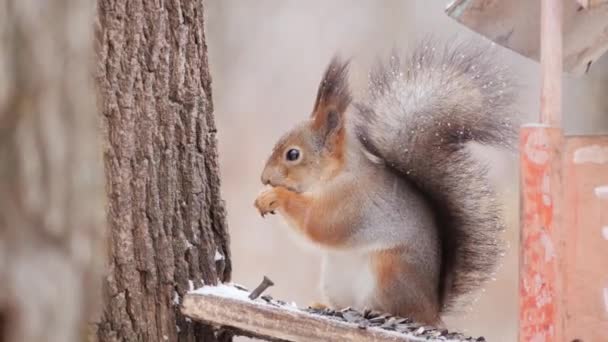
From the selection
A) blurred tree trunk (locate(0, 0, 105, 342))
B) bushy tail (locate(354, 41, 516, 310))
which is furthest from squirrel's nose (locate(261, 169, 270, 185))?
blurred tree trunk (locate(0, 0, 105, 342))

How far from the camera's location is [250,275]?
2.99 m

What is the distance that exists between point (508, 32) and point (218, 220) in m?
0.58

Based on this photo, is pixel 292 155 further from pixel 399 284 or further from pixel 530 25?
pixel 530 25

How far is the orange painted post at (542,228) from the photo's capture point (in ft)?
3.43

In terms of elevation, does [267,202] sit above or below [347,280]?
above

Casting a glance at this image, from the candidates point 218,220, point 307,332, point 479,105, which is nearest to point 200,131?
point 218,220

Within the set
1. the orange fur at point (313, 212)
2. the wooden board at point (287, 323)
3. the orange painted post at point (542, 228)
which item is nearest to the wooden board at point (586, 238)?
the orange painted post at point (542, 228)

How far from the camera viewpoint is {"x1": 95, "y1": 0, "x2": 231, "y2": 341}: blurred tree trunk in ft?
4.24

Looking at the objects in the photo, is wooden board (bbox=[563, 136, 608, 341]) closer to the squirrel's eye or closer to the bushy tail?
the bushy tail

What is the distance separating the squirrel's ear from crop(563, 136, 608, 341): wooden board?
1.92 ft

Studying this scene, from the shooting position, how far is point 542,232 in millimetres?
1051

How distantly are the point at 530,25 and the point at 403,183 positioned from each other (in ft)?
1.66

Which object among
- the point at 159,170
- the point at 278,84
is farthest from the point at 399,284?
the point at 278,84

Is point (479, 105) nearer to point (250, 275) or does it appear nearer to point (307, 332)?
point (307, 332)
